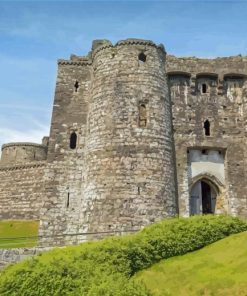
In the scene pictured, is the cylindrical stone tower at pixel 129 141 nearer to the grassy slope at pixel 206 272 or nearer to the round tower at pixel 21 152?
the grassy slope at pixel 206 272

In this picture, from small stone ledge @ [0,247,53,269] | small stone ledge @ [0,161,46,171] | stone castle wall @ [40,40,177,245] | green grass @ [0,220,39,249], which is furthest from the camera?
small stone ledge @ [0,161,46,171]

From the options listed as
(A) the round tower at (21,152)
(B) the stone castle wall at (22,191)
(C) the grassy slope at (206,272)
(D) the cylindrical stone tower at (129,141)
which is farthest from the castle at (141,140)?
(A) the round tower at (21,152)

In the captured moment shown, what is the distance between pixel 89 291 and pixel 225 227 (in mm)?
7950

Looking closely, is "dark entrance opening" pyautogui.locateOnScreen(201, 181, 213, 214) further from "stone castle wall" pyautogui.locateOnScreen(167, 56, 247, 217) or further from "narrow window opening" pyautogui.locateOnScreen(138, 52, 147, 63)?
"narrow window opening" pyautogui.locateOnScreen(138, 52, 147, 63)

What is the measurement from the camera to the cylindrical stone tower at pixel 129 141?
2028 cm

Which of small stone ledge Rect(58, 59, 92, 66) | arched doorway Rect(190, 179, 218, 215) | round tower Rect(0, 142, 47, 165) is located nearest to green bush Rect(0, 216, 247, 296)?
arched doorway Rect(190, 179, 218, 215)

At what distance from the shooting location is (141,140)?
2152 centimetres

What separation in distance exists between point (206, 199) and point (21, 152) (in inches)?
1103

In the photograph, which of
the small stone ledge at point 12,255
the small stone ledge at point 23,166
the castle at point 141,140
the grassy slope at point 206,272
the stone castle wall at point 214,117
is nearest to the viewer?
the grassy slope at point 206,272

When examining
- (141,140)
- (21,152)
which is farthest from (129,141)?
(21,152)

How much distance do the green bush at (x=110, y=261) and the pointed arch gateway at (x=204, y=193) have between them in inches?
288

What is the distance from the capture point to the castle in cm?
2073

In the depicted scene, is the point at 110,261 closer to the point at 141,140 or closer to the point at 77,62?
the point at 141,140

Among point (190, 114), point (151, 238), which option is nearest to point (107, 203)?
point (151, 238)
